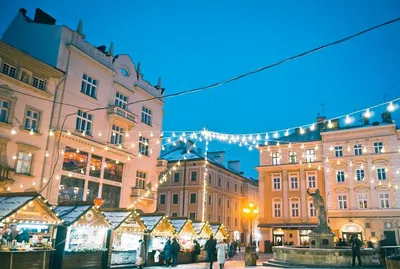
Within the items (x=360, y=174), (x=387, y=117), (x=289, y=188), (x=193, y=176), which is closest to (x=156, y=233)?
(x=289, y=188)

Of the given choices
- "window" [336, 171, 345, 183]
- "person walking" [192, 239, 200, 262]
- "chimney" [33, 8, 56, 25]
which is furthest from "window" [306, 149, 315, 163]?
"chimney" [33, 8, 56, 25]

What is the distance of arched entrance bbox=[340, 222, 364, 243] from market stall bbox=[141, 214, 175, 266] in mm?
22633

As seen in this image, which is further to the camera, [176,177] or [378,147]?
[176,177]

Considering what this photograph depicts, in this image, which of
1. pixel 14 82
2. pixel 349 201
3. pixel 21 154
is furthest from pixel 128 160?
pixel 349 201

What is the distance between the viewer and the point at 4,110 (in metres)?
19.5

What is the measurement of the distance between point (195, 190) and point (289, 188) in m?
13.3

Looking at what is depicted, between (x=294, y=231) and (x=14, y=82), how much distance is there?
109ft

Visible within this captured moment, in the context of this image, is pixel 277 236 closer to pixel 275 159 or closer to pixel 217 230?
pixel 275 159

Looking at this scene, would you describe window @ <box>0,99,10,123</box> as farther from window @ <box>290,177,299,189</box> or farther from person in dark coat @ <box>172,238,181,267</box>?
window @ <box>290,177,299,189</box>

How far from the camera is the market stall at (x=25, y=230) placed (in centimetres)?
1336

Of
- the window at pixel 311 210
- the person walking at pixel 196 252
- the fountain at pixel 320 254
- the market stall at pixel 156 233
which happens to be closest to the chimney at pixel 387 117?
the window at pixel 311 210

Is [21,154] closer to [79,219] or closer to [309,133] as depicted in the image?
[79,219]

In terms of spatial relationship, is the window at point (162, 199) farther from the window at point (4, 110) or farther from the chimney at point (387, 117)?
the window at point (4, 110)

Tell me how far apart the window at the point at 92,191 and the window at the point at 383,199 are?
28.9 metres
